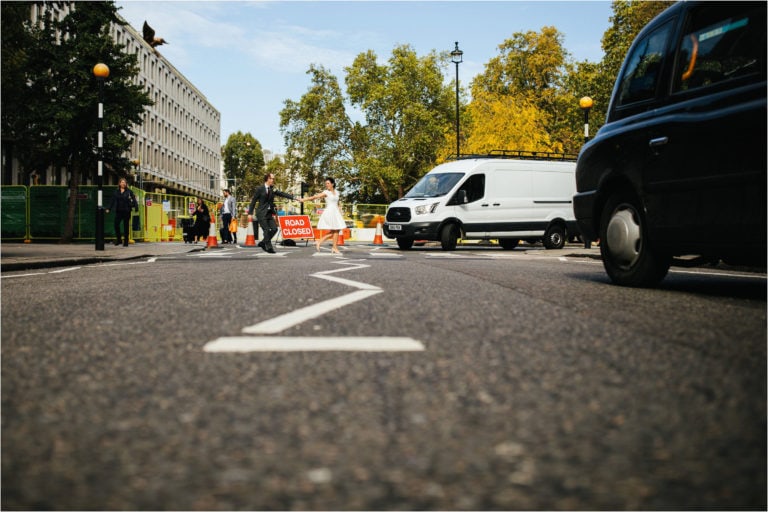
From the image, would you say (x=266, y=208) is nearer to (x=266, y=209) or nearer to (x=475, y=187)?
(x=266, y=209)

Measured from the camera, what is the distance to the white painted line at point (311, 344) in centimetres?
353

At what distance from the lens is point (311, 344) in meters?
3.66

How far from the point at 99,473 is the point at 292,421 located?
2.04 ft

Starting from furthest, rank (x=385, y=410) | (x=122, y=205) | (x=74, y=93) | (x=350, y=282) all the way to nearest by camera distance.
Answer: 1. (x=74, y=93)
2. (x=122, y=205)
3. (x=350, y=282)
4. (x=385, y=410)

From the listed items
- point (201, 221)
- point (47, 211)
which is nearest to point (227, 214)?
point (201, 221)

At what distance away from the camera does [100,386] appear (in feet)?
9.18

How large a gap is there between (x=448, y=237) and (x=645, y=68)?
50.3ft

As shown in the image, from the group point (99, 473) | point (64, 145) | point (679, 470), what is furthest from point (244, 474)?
point (64, 145)

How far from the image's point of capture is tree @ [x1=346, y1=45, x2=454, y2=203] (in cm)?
6306

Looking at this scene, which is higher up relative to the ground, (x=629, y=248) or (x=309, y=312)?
(x=629, y=248)

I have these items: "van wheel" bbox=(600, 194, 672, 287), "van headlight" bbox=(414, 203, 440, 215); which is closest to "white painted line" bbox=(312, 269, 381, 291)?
"van wheel" bbox=(600, 194, 672, 287)

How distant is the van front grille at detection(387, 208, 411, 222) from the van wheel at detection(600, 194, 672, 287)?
14895 mm

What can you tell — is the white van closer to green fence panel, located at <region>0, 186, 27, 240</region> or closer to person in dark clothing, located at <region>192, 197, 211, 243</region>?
person in dark clothing, located at <region>192, 197, 211, 243</region>

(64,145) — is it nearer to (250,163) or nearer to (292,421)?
(292,421)
